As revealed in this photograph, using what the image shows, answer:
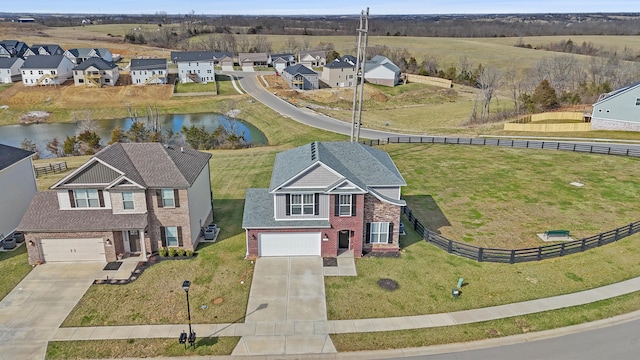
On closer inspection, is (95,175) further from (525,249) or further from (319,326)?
(525,249)

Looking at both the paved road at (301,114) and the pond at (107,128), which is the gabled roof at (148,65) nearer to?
the paved road at (301,114)

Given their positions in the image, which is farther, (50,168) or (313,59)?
(313,59)

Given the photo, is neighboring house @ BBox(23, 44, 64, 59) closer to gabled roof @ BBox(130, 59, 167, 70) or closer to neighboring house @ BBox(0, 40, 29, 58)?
neighboring house @ BBox(0, 40, 29, 58)

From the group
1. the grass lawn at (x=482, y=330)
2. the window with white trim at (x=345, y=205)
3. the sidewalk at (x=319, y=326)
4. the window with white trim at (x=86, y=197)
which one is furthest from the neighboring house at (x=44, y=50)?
the grass lawn at (x=482, y=330)

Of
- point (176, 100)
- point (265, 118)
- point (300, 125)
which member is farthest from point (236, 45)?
point (300, 125)

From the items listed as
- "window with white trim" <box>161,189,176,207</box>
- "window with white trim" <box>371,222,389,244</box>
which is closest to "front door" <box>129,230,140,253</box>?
"window with white trim" <box>161,189,176,207</box>

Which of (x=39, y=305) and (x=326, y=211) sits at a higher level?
(x=326, y=211)

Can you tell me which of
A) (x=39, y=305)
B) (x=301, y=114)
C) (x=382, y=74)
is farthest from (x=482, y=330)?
(x=382, y=74)
